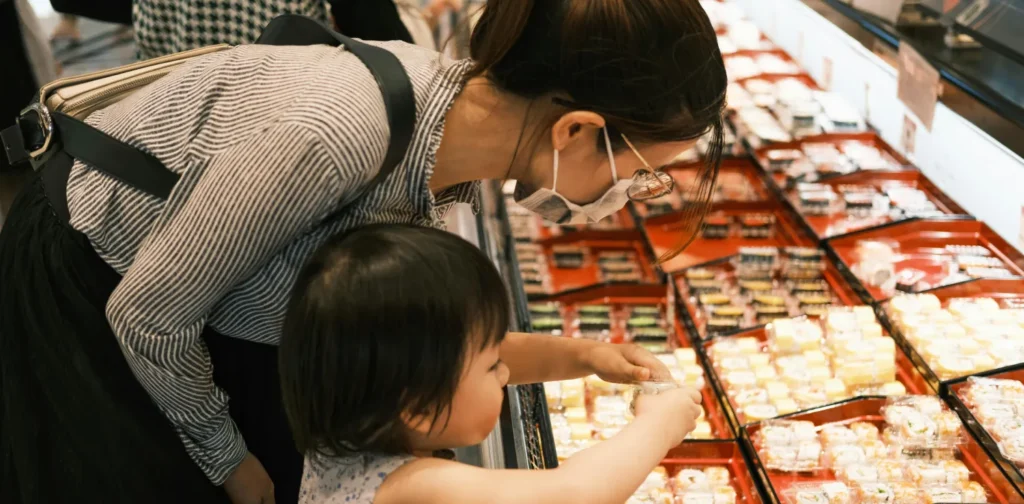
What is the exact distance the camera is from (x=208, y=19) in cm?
211

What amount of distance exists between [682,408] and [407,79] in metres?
0.62

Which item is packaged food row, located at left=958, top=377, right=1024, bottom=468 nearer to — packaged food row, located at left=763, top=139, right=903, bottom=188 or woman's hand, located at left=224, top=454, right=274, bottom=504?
packaged food row, located at left=763, top=139, right=903, bottom=188

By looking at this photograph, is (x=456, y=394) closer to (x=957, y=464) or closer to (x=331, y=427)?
(x=331, y=427)

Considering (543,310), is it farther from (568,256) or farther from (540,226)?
(540,226)

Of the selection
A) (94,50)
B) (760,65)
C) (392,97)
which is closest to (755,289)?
(760,65)

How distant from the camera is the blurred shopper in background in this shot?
6.89 ft

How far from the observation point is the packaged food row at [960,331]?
7.47 feet

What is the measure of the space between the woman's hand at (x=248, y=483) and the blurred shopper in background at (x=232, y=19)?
1001mm

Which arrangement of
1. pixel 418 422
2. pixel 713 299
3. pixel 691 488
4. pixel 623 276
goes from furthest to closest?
pixel 623 276 < pixel 713 299 < pixel 691 488 < pixel 418 422

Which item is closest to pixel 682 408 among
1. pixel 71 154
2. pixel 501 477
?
pixel 501 477

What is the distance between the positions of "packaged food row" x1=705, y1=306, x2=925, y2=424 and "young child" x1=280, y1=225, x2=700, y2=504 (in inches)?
45.7

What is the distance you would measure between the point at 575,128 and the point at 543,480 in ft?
1.56

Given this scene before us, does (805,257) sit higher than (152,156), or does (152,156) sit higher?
(152,156)

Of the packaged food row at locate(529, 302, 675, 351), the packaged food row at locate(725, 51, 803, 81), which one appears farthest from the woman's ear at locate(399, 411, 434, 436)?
the packaged food row at locate(725, 51, 803, 81)
